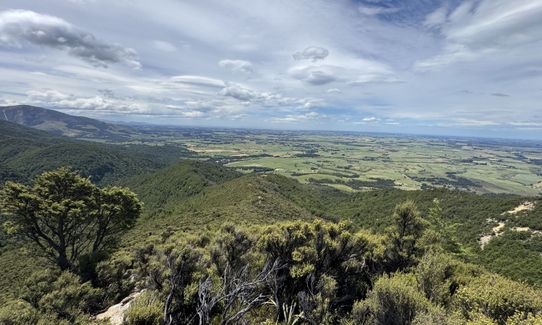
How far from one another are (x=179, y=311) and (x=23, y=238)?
24.5 m

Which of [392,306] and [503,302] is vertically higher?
[503,302]

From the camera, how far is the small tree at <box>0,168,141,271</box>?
2758 centimetres

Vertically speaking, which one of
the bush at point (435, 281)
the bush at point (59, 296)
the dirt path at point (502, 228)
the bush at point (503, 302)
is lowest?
the dirt path at point (502, 228)

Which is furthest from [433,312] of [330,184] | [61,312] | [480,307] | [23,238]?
[330,184]

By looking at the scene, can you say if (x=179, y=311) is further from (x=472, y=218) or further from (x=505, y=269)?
(x=472, y=218)

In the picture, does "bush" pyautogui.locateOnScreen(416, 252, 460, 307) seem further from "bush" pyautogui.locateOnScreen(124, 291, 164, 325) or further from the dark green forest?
"bush" pyautogui.locateOnScreen(124, 291, 164, 325)

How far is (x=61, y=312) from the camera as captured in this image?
58.6ft

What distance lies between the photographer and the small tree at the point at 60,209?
27.6 metres

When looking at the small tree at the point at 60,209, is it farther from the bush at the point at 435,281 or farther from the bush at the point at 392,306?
the bush at the point at 435,281

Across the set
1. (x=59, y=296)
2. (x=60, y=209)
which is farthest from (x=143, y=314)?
(x=60, y=209)

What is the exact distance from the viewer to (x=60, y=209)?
2811cm

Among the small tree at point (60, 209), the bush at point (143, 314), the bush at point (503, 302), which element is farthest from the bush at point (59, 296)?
the bush at point (503, 302)

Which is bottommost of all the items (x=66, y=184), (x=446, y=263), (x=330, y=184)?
(x=330, y=184)

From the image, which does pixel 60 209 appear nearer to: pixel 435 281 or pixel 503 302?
pixel 435 281
